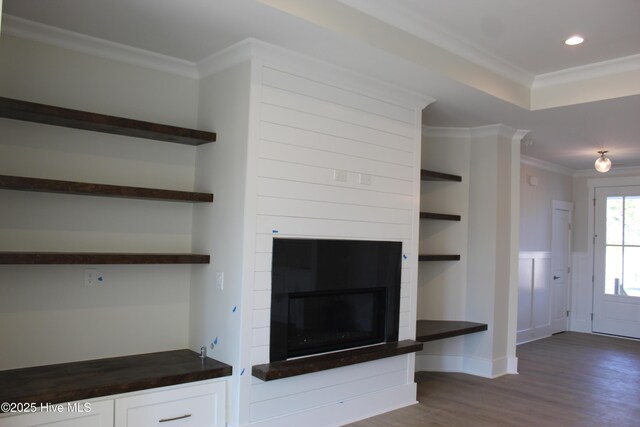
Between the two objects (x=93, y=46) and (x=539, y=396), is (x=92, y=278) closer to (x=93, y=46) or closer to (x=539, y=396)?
(x=93, y=46)

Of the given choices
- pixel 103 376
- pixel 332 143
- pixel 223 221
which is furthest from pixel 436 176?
pixel 103 376

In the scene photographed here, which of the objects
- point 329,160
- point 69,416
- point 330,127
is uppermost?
point 330,127

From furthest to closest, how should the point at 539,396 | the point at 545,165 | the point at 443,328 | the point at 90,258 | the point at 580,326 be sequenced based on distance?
1. the point at 580,326
2. the point at 545,165
3. the point at 443,328
4. the point at 539,396
5. the point at 90,258

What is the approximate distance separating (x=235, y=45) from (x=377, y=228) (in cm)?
167

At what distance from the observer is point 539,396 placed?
4.57m

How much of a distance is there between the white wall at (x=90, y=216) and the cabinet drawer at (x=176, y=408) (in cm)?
59

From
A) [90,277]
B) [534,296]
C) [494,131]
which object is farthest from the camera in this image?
[534,296]

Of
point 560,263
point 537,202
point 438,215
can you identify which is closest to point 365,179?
point 438,215

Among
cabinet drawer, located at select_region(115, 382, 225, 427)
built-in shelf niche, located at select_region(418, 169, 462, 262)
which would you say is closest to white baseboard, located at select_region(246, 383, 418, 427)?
Answer: cabinet drawer, located at select_region(115, 382, 225, 427)

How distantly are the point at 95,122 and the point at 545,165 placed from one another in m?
6.28

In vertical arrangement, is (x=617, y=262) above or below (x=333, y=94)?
below

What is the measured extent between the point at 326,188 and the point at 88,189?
151cm

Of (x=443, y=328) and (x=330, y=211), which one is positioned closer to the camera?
(x=330, y=211)

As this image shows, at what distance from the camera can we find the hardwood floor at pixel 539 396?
3.94 m
